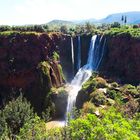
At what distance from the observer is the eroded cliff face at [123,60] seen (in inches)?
3342

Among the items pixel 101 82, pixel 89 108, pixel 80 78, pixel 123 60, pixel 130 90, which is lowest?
pixel 80 78

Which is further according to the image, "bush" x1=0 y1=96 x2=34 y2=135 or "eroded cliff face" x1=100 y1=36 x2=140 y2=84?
"eroded cliff face" x1=100 y1=36 x2=140 y2=84

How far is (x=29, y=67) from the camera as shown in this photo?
292 ft

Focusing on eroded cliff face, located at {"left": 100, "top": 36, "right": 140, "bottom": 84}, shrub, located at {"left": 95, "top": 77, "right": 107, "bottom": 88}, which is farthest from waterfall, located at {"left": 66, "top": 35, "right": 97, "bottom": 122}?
shrub, located at {"left": 95, "top": 77, "right": 107, "bottom": 88}

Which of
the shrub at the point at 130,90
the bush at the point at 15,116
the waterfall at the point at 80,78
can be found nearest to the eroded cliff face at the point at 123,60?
the waterfall at the point at 80,78

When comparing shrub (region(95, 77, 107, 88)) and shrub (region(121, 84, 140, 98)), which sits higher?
shrub (region(95, 77, 107, 88))

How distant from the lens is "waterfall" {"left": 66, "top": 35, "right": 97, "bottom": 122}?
81625mm

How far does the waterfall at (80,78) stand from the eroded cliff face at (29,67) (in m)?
3.62

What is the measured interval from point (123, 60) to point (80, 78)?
33.6 feet

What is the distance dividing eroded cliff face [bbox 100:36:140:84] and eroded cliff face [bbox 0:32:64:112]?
37.7 ft

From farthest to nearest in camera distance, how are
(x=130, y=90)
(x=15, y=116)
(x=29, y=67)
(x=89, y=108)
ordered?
(x=29, y=67)
(x=130, y=90)
(x=89, y=108)
(x=15, y=116)

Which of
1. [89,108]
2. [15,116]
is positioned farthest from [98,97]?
[15,116]

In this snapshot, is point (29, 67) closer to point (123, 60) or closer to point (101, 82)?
point (101, 82)

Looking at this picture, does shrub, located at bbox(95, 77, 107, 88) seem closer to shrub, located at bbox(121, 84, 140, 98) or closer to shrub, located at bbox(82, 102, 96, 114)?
shrub, located at bbox(121, 84, 140, 98)
